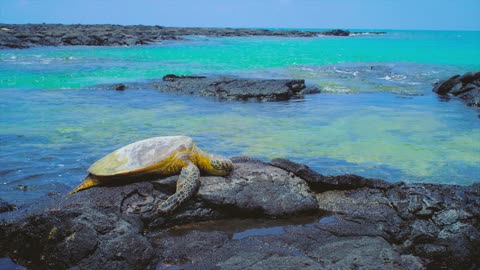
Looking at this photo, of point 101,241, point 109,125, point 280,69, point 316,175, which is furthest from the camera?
point 280,69

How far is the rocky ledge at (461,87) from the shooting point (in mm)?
18781

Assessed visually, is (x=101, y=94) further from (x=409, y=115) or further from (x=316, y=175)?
(x=316, y=175)

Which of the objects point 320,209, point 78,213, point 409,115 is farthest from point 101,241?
point 409,115

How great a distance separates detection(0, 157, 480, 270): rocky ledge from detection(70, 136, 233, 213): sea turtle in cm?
17

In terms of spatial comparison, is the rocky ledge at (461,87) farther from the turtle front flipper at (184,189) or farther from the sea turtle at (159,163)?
the turtle front flipper at (184,189)

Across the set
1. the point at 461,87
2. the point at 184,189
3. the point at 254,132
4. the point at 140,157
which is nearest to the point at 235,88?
the point at 254,132

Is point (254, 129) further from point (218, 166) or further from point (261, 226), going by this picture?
point (261, 226)

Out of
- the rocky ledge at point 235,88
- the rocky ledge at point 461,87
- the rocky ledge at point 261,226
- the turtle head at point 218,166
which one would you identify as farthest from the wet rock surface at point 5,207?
the rocky ledge at point 461,87

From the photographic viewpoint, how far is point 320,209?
598cm

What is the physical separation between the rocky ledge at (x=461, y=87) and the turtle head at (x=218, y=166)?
594 inches

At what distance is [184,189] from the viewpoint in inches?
219

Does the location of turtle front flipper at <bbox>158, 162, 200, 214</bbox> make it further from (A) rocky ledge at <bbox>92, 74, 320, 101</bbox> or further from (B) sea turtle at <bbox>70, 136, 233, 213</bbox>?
(A) rocky ledge at <bbox>92, 74, 320, 101</bbox>

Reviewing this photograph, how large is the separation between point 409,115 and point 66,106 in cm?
1194

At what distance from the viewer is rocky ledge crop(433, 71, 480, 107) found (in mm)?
18781
